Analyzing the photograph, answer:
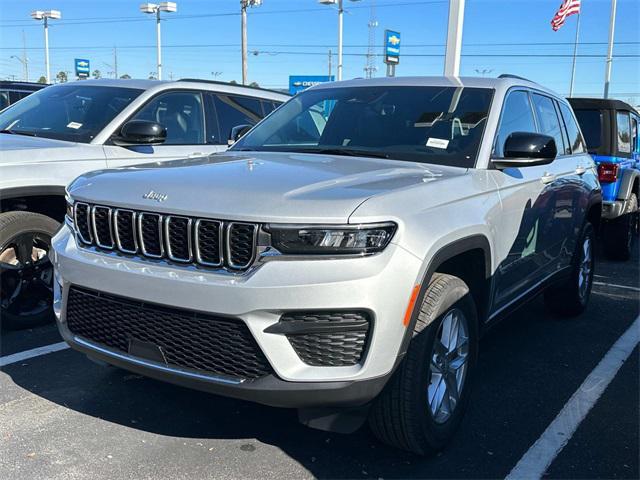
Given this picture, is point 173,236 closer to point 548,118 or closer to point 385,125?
point 385,125

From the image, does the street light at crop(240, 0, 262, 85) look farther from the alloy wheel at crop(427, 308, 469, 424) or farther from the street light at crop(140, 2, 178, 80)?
the alloy wheel at crop(427, 308, 469, 424)

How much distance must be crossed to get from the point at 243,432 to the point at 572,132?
158 inches

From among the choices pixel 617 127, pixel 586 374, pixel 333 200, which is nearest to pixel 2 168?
pixel 333 200

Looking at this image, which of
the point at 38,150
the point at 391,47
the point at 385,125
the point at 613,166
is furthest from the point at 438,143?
the point at 391,47

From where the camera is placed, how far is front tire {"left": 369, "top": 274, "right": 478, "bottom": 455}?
2812mm

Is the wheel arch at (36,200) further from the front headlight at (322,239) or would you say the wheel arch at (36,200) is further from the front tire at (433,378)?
the front tire at (433,378)

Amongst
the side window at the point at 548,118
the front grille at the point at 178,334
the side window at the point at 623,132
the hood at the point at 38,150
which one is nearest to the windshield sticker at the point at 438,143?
the side window at the point at 548,118

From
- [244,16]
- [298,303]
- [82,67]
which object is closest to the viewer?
[298,303]

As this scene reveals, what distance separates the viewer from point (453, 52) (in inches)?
396

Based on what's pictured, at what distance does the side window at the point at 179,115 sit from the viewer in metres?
5.66

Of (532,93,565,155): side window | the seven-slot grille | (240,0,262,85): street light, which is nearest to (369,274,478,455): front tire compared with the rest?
the seven-slot grille

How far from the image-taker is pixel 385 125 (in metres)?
4.12

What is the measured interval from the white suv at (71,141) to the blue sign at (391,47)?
21.9m

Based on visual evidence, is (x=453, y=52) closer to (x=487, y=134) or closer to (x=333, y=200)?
(x=487, y=134)
